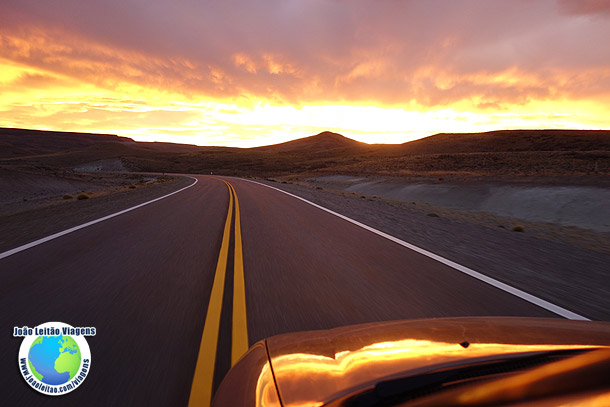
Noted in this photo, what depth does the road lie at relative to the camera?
2.63m

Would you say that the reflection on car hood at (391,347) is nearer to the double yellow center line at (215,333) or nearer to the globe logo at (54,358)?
the double yellow center line at (215,333)

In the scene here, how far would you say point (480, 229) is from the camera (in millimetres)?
10164

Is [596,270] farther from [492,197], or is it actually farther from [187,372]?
[492,197]

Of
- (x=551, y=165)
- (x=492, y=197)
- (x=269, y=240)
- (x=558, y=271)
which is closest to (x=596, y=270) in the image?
(x=558, y=271)

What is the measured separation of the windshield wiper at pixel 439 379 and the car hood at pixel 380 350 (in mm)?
59

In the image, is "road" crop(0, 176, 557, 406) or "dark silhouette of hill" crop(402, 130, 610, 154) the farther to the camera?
"dark silhouette of hill" crop(402, 130, 610, 154)

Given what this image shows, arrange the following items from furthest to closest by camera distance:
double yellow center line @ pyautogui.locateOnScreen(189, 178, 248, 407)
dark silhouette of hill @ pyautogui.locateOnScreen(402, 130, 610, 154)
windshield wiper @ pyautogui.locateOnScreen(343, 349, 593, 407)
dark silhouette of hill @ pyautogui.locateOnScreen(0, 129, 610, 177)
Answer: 1. dark silhouette of hill @ pyautogui.locateOnScreen(402, 130, 610, 154)
2. dark silhouette of hill @ pyautogui.locateOnScreen(0, 129, 610, 177)
3. double yellow center line @ pyautogui.locateOnScreen(189, 178, 248, 407)
4. windshield wiper @ pyautogui.locateOnScreen(343, 349, 593, 407)

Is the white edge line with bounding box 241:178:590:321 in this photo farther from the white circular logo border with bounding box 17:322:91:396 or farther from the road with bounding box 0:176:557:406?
the white circular logo border with bounding box 17:322:91:396

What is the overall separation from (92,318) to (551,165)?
5715 centimetres

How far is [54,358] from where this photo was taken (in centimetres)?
271

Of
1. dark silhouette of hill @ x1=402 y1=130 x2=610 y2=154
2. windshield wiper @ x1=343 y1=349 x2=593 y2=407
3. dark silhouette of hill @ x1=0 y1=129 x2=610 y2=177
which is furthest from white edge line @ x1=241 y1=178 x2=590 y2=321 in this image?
dark silhouette of hill @ x1=402 y1=130 x2=610 y2=154

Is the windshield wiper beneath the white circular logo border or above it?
above

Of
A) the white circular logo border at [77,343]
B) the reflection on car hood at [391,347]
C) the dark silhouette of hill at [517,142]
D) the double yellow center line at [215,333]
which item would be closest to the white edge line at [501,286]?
the reflection on car hood at [391,347]

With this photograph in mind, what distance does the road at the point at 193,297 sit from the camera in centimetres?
263
